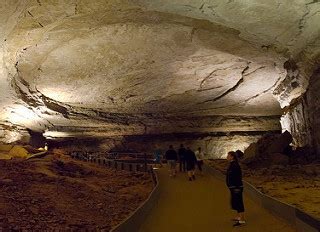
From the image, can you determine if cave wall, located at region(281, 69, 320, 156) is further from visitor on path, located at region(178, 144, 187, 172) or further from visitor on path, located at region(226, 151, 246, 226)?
visitor on path, located at region(226, 151, 246, 226)

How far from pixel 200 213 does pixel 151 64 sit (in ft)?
31.1

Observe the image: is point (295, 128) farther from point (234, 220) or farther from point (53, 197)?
point (53, 197)

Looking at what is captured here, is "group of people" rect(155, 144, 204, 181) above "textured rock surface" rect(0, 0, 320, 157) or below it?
below

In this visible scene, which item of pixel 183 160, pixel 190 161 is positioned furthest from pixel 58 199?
pixel 183 160

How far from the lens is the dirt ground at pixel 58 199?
660cm

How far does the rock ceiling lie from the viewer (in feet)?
35.5

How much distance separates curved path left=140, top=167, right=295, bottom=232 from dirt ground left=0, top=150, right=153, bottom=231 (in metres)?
0.83

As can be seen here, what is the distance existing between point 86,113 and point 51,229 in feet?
56.9

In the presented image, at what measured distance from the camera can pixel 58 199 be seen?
8391mm

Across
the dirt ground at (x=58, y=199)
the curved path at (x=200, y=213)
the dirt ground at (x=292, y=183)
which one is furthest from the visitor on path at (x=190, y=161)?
the dirt ground at (x=292, y=183)

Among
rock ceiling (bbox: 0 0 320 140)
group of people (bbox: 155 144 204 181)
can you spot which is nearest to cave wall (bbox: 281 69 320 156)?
rock ceiling (bbox: 0 0 320 140)

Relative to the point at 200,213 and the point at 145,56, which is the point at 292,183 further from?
the point at 145,56

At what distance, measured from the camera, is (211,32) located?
508 inches

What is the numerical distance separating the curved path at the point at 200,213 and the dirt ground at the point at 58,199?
83 cm
